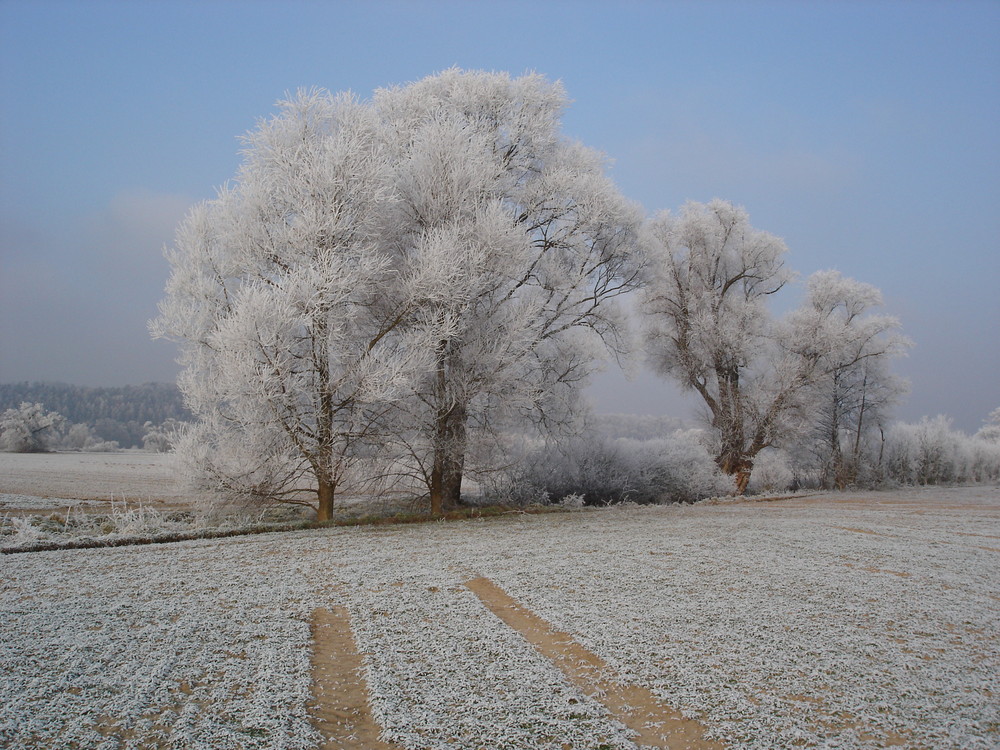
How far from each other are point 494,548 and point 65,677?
5618mm

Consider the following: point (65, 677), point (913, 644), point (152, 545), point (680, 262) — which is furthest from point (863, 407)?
point (65, 677)

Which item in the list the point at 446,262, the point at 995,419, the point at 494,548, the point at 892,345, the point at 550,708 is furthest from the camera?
the point at 995,419

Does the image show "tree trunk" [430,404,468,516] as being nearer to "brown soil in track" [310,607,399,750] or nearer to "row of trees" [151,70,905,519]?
"row of trees" [151,70,905,519]

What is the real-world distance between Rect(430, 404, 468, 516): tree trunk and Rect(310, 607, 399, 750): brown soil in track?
7927mm

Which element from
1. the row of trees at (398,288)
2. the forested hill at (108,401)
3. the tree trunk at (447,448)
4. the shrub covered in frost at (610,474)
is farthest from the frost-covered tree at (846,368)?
the forested hill at (108,401)

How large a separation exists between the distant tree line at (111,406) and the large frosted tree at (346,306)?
153ft

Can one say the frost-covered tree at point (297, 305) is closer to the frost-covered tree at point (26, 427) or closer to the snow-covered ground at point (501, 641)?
the snow-covered ground at point (501, 641)

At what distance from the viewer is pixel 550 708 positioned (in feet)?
11.8

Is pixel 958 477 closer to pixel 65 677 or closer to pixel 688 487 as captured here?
pixel 688 487

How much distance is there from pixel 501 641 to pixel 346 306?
8192 millimetres

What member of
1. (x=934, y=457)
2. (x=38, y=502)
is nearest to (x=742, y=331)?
(x=934, y=457)

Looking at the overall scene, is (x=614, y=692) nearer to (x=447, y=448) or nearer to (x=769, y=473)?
(x=447, y=448)

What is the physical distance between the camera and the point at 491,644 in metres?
4.60

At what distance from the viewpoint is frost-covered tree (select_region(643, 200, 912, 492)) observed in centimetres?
2275
